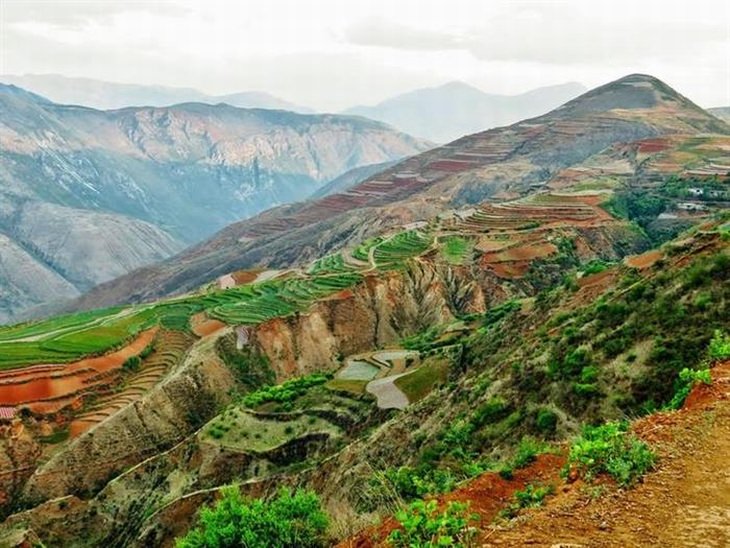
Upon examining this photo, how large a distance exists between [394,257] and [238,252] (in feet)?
291

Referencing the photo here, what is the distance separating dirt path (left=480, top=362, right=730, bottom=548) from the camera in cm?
925

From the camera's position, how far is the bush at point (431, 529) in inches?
370

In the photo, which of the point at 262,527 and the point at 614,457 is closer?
the point at 614,457

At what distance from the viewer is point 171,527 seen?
34875 millimetres

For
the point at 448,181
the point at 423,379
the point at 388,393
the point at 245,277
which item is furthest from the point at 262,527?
the point at 448,181

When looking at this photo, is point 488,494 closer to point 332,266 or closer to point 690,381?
point 690,381

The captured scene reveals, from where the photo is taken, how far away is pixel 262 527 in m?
13.3

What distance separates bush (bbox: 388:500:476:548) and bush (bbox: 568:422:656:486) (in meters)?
2.45

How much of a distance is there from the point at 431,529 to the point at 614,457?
11.5 ft

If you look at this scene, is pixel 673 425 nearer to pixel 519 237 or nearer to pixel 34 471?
pixel 34 471

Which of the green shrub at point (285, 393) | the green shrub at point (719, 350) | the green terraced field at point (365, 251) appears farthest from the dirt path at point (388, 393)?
the green terraced field at point (365, 251)

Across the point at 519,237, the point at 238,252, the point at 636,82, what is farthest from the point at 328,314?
the point at 636,82

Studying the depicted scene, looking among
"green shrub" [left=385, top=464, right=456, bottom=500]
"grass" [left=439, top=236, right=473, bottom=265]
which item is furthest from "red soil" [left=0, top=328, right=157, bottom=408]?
"green shrub" [left=385, top=464, right=456, bottom=500]

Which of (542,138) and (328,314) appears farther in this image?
(542,138)
